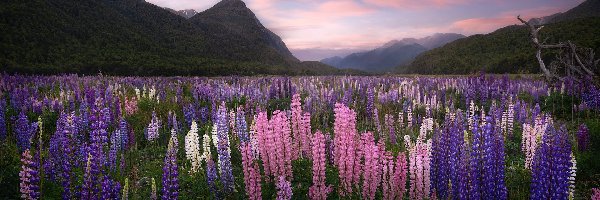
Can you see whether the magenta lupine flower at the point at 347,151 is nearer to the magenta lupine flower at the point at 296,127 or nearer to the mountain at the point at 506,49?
the magenta lupine flower at the point at 296,127

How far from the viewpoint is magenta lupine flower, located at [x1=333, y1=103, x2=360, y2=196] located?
514 centimetres

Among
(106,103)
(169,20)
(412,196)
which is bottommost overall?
(412,196)

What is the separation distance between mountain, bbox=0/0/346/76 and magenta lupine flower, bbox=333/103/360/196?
122ft

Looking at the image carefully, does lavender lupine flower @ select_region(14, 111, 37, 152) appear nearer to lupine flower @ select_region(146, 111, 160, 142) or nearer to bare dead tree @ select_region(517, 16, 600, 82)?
lupine flower @ select_region(146, 111, 160, 142)

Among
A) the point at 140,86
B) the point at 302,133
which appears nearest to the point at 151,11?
the point at 140,86

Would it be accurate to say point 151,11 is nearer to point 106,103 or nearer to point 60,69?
point 60,69

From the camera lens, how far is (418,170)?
5.11m

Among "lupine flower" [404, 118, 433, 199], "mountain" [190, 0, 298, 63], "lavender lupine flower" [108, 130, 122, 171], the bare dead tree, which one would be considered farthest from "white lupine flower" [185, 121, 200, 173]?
"mountain" [190, 0, 298, 63]

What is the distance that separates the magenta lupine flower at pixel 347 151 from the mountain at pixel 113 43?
37.1 metres

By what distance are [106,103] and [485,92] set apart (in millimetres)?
13860

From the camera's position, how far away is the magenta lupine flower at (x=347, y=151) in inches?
202

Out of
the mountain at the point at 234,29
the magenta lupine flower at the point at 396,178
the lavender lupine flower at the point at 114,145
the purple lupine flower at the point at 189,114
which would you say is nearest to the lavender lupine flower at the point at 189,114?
the purple lupine flower at the point at 189,114

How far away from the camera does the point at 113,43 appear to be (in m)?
62.4

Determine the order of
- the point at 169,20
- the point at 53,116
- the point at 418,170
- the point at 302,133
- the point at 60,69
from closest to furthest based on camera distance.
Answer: the point at 418,170 → the point at 302,133 → the point at 53,116 → the point at 60,69 → the point at 169,20
